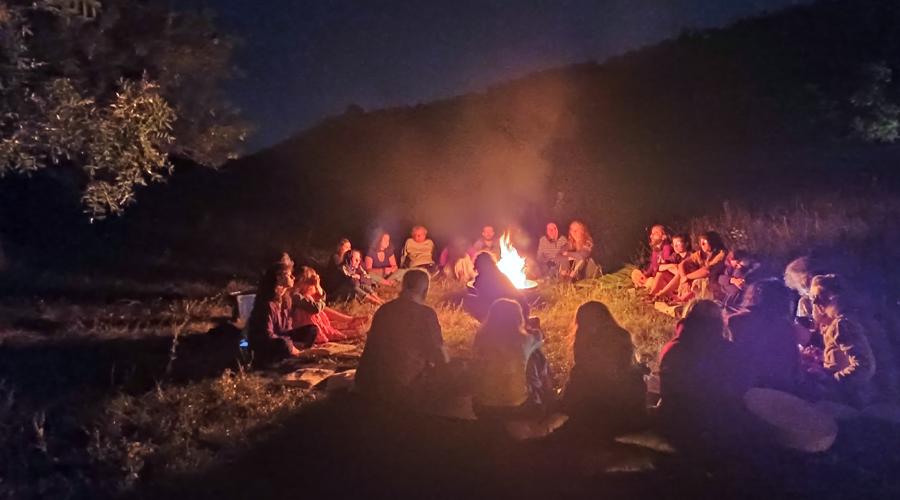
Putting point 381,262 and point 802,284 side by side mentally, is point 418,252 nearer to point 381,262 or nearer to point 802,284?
point 381,262

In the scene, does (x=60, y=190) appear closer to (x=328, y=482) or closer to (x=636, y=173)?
(x=636, y=173)

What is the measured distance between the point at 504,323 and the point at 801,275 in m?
2.80

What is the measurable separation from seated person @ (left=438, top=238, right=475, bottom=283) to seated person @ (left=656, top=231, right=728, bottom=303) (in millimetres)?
3077

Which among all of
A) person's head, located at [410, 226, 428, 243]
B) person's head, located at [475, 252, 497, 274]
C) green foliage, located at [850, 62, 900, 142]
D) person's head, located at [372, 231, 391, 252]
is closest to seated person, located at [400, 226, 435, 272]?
person's head, located at [410, 226, 428, 243]

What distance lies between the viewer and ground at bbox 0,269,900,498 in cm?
484

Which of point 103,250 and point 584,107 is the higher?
point 584,107

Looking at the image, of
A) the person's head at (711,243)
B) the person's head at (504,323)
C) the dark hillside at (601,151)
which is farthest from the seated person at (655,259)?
the person's head at (504,323)

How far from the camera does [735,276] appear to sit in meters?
8.52

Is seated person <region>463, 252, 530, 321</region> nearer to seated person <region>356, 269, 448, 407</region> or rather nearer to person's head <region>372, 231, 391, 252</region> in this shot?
seated person <region>356, 269, 448, 407</region>

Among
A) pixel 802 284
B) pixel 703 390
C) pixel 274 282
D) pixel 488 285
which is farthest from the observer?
pixel 488 285

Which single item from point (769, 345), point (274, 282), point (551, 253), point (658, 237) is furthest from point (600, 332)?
point (551, 253)

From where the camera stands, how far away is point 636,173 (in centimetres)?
1723

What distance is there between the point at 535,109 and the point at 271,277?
14596 mm

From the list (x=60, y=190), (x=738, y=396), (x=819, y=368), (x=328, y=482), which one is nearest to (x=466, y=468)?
(x=328, y=482)
